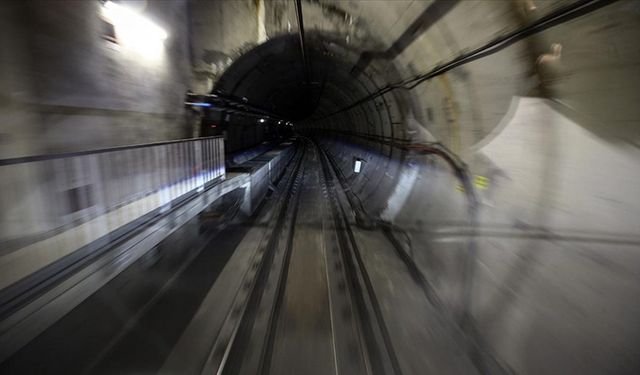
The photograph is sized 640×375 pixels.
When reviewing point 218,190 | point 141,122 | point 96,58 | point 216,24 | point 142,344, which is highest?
point 216,24

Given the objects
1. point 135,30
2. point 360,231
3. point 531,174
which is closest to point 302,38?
point 135,30

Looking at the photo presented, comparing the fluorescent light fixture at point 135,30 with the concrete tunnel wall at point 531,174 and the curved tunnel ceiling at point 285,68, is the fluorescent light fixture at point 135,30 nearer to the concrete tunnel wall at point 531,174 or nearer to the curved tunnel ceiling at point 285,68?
the curved tunnel ceiling at point 285,68

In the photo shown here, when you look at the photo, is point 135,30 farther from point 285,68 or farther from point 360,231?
point 285,68

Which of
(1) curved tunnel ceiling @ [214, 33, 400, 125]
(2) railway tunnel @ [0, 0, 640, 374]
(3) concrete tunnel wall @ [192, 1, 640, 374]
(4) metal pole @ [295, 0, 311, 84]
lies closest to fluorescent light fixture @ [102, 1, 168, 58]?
(2) railway tunnel @ [0, 0, 640, 374]

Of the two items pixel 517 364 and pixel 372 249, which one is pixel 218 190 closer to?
pixel 372 249

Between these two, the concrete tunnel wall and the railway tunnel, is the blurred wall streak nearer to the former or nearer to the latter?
the railway tunnel

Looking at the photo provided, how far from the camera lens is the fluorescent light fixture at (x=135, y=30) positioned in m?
4.21

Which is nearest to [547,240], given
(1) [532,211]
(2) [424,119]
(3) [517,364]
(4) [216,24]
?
(1) [532,211]

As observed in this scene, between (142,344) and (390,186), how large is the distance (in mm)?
5652

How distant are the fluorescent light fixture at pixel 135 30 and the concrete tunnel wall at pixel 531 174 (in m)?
3.14

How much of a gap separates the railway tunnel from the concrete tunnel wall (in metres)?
0.02

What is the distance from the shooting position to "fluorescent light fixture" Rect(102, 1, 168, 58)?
166 inches

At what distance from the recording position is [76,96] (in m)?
3.68

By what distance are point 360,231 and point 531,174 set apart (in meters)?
3.91
